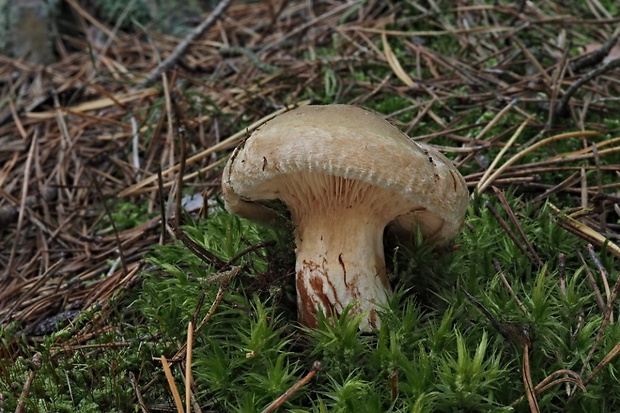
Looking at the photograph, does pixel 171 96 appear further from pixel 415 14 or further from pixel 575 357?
pixel 575 357

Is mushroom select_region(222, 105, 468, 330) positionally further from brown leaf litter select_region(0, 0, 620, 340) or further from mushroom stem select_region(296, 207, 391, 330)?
brown leaf litter select_region(0, 0, 620, 340)

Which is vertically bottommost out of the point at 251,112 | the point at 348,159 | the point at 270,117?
the point at 251,112

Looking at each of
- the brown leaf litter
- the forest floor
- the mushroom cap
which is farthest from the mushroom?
the brown leaf litter

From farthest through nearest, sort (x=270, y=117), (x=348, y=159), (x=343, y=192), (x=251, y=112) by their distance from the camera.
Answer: (x=251, y=112)
(x=270, y=117)
(x=343, y=192)
(x=348, y=159)

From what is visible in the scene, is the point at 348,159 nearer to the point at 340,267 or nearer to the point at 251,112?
the point at 340,267

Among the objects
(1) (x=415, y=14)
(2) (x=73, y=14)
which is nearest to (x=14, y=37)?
(2) (x=73, y=14)

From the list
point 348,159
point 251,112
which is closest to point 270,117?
point 251,112

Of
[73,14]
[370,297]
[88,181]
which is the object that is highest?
[73,14]
